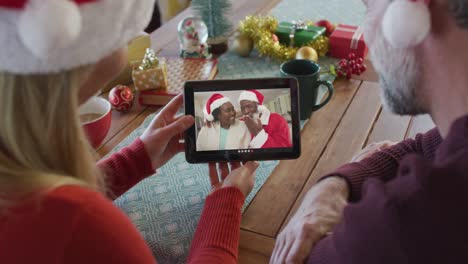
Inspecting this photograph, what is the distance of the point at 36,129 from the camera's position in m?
0.48

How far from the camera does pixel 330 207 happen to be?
0.74m

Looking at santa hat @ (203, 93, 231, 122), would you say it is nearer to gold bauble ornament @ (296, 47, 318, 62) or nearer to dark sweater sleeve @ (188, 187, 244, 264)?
dark sweater sleeve @ (188, 187, 244, 264)

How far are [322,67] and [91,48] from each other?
858 mm

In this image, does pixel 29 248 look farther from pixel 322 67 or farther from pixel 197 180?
pixel 322 67

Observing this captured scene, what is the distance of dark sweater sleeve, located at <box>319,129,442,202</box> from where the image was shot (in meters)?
0.77

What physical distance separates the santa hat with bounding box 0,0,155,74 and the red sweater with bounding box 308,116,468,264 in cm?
34

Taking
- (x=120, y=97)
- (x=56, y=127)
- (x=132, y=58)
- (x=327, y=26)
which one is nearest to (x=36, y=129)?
(x=56, y=127)

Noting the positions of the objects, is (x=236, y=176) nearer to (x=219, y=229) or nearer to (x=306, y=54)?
(x=219, y=229)

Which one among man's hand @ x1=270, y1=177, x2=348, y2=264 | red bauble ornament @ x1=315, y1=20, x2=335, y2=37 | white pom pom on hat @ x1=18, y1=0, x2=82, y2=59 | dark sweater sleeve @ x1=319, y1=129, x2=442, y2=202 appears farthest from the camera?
red bauble ornament @ x1=315, y1=20, x2=335, y2=37

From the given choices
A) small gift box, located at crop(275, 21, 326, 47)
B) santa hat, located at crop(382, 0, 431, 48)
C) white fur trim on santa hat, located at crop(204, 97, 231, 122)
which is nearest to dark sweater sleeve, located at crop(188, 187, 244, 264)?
white fur trim on santa hat, located at crop(204, 97, 231, 122)

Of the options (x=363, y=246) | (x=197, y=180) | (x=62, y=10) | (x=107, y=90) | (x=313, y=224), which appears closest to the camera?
(x=62, y=10)

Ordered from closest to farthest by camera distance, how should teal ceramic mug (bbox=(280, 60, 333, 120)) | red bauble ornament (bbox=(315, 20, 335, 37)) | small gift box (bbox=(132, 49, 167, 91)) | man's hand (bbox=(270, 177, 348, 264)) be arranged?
man's hand (bbox=(270, 177, 348, 264)) → teal ceramic mug (bbox=(280, 60, 333, 120)) → small gift box (bbox=(132, 49, 167, 91)) → red bauble ornament (bbox=(315, 20, 335, 37))

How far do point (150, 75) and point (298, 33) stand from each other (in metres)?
0.45

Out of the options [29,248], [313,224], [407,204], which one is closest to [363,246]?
[407,204]
